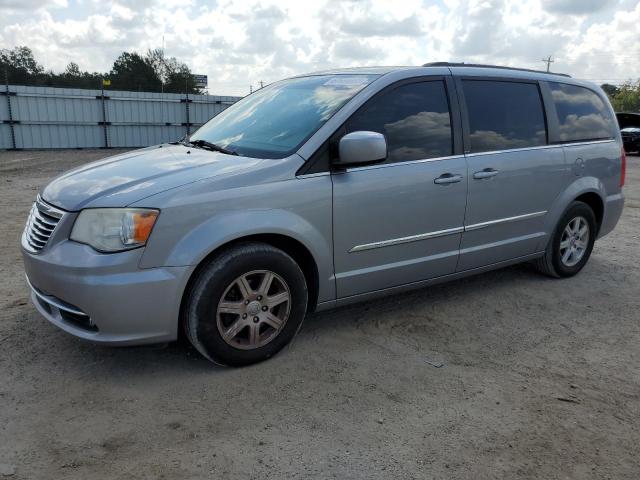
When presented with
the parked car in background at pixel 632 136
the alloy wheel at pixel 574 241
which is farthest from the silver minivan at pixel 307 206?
the parked car in background at pixel 632 136

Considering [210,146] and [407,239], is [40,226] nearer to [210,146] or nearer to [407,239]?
[210,146]

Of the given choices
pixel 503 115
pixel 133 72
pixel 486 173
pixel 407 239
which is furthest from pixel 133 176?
pixel 133 72

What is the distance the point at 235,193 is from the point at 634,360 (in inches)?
108

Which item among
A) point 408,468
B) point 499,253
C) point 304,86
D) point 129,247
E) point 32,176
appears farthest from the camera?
point 32,176

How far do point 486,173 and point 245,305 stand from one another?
6.85 ft

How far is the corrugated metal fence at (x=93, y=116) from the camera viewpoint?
59.3 ft

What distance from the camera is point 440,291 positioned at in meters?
4.73

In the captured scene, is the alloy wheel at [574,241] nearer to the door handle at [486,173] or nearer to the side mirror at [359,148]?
the door handle at [486,173]

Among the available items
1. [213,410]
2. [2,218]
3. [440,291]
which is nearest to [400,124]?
[440,291]

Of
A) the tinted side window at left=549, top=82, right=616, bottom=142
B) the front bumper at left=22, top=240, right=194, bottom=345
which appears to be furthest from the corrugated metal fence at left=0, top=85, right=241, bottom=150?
the front bumper at left=22, top=240, right=194, bottom=345

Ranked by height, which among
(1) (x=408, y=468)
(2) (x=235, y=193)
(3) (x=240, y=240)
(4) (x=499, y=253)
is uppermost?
(2) (x=235, y=193)

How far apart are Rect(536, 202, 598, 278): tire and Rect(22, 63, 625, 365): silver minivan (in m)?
0.05

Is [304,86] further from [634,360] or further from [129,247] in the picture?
[634,360]

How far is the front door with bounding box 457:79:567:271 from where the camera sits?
4.12 meters
